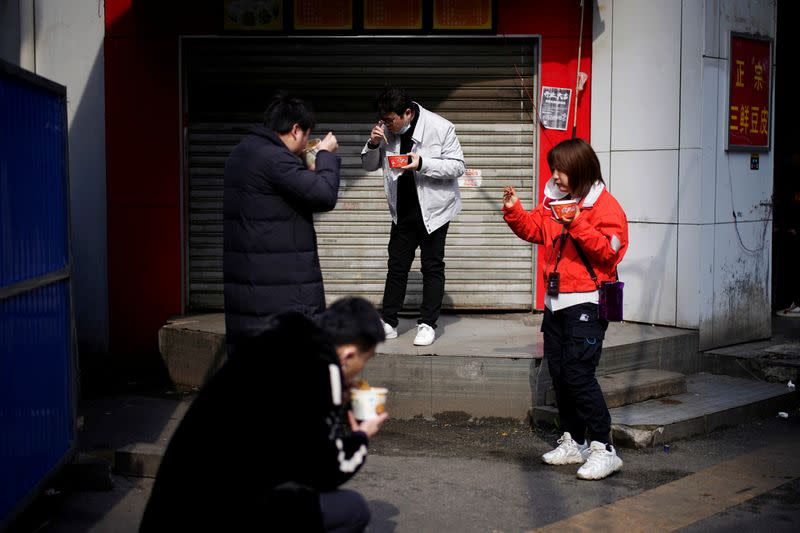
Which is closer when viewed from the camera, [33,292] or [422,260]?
[33,292]

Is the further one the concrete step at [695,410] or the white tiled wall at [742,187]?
the white tiled wall at [742,187]

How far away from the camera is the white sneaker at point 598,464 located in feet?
19.5

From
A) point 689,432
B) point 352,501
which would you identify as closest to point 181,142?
point 689,432

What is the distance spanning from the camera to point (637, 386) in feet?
24.3

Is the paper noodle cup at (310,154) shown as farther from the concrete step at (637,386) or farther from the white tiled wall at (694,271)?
the white tiled wall at (694,271)

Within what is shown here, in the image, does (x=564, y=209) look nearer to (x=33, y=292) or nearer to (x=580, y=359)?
(x=580, y=359)

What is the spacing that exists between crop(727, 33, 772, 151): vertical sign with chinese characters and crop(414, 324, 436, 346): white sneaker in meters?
3.17

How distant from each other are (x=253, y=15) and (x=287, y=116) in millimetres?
4006

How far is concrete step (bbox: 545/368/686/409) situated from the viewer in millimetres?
7274

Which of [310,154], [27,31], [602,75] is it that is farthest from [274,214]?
[27,31]

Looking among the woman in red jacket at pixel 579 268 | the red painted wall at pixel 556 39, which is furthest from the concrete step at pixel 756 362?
the woman in red jacket at pixel 579 268

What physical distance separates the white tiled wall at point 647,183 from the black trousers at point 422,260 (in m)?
2.09

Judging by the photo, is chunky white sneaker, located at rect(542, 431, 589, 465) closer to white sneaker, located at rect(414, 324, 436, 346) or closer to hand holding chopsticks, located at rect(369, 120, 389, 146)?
white sneaker, located at rect(414, 324, 436, 346)

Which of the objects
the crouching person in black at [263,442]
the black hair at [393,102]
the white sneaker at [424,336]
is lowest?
the white sneaker at [424,336]
